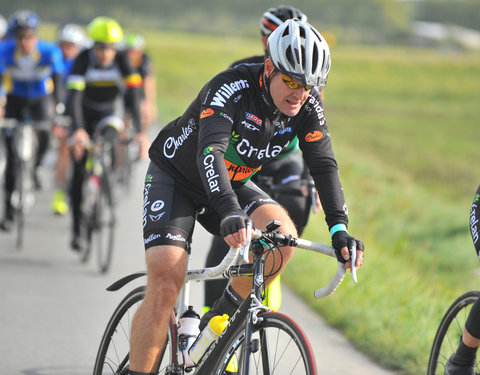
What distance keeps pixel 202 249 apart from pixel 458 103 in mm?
42680

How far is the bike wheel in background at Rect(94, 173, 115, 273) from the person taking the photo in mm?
7676

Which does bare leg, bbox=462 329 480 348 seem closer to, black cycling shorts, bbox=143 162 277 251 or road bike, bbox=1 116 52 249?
black cycling shorts, bbox=143 162 277 251

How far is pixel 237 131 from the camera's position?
396 cm

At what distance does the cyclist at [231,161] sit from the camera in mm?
3643

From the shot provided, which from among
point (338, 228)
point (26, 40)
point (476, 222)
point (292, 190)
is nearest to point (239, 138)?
point (338, 228)

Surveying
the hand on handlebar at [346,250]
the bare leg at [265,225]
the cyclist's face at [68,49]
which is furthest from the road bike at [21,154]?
the hand on handlebar at [346,250]

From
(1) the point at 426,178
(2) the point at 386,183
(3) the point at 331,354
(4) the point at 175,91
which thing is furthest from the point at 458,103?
(3) the point at 331,354

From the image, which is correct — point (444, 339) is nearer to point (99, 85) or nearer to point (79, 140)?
point (79, 140)

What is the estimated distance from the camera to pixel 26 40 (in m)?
9.14

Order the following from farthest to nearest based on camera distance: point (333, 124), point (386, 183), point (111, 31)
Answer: point (333, 124)
point (386, 183)
point (111, 31)

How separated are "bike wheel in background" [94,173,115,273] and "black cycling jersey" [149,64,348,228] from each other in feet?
11.8

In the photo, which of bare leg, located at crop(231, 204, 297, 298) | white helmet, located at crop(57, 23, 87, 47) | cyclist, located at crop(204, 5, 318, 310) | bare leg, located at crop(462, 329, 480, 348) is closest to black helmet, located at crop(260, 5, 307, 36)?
cyclist, located at crop(204, 5, 318, 310)

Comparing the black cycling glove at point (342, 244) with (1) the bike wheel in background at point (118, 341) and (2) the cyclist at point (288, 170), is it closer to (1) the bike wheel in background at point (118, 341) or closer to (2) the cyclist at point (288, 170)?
(1) the bike wheel in background at point (118, 341)

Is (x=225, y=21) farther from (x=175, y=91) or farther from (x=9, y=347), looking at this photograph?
(x=9, y=347)
